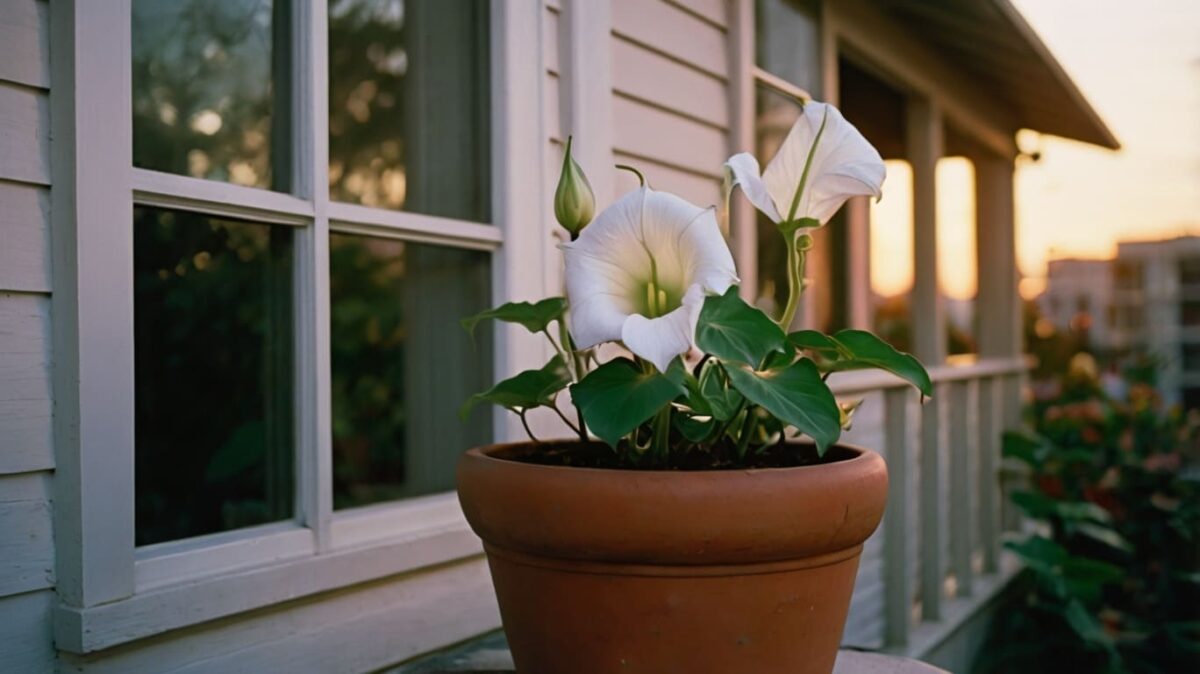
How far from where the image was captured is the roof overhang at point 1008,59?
11.1 feet

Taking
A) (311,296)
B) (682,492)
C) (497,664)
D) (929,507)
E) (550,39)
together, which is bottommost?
(929,507)

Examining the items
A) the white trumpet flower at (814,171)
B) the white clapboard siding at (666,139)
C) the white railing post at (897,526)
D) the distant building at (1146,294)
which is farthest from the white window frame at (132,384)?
the distant building at (1146,294)

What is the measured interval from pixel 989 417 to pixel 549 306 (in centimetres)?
372

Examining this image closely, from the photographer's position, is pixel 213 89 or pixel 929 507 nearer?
pixel 213 89

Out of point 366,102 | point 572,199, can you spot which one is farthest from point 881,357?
point 366,102

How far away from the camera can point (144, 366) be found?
6.64 feet

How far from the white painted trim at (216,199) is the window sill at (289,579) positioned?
0.42 m

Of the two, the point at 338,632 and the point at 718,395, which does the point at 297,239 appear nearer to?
the point at 338,632

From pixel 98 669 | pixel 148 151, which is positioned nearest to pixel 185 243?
A: pixel 148 151

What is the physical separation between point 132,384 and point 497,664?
605 millimetres

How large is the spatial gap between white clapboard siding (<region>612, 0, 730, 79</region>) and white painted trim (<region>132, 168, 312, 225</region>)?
0.81 metres

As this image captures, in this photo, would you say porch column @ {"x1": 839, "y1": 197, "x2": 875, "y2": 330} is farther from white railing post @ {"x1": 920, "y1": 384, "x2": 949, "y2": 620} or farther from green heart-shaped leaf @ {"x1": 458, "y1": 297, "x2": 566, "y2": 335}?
green heart-shaped leaf @ {"x1": 458, "y1": 297, "x2": 566, "y2": 335}

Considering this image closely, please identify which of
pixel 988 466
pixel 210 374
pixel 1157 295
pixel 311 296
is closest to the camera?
pixel 311 296

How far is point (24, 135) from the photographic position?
1013mm
